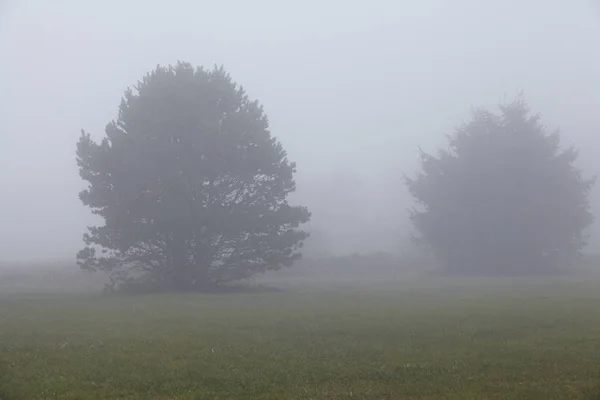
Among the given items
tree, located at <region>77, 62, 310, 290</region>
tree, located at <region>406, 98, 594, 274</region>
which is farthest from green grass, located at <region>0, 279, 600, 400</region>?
tree, located at <region>406, 98, 594, 274</region>

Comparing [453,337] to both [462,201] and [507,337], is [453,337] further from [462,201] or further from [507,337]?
[462,201]

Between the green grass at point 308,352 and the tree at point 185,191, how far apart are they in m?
18.6

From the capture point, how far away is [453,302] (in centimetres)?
3612

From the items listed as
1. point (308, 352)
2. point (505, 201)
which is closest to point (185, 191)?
point (308, 352)

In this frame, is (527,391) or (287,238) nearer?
(527,391)

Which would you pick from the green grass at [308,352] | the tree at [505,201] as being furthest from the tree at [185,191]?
the tree at [505,201]

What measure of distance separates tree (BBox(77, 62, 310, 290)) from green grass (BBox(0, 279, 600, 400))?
61.2ft

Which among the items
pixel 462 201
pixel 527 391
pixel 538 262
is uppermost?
pixel 462 201

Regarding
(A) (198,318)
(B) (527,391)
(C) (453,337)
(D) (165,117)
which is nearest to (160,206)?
(D) (165,117)

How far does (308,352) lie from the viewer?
1998 cm

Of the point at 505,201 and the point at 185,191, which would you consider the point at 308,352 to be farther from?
the point at 505,201

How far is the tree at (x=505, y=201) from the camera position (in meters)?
75.6

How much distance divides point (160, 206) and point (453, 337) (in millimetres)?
34072

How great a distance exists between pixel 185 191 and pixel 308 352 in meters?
34.5
